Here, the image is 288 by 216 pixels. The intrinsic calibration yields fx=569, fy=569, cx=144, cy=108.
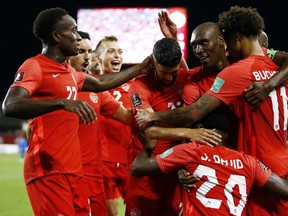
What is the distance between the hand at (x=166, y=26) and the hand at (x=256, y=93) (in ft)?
5.16

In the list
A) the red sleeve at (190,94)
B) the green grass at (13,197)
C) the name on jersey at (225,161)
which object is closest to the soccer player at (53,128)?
the red sleeve at (190,94)

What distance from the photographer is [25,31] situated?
153 feet

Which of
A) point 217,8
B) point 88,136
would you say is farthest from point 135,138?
point 217,8

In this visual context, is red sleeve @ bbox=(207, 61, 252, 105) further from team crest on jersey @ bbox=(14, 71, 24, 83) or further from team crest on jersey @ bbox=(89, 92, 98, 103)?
team crest on jersey @ bbox=(89, 92, 98, 103)

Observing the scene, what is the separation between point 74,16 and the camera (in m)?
42.8

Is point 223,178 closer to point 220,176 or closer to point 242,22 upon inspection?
point 220,176

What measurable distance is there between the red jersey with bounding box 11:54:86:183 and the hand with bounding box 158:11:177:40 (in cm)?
147

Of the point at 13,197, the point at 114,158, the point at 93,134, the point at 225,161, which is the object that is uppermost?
the point at 225,161

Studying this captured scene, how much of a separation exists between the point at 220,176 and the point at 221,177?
0.04 ft

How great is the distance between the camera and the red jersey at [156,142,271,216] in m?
4.30

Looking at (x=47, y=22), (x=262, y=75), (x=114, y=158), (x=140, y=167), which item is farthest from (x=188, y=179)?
(x=114, y=158)

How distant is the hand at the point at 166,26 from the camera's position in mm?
5844

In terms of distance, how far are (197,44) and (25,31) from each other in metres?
43.4

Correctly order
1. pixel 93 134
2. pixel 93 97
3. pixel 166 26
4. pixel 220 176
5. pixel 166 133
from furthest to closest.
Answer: pixel 93 97
pixel 93 134
pixel 166 26
pixel 166 133
pixel 220 176
